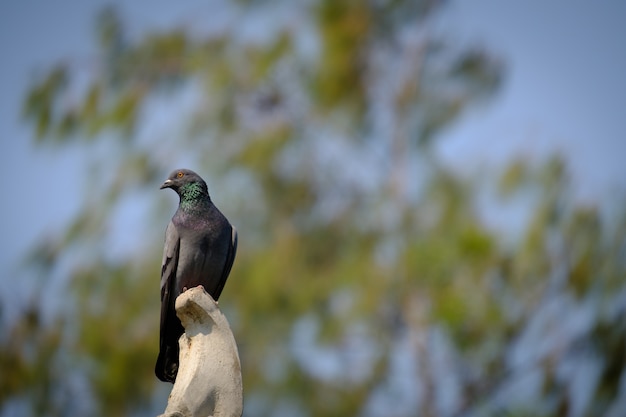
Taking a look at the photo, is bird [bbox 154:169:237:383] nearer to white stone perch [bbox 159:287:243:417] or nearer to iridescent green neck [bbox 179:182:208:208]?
iridescent green neck [bbox 179:182:208:208]

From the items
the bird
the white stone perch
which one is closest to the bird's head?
the bird

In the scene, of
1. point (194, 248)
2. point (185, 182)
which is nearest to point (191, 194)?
point (185, 182)

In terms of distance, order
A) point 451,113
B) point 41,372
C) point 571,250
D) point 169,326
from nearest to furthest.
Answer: point 169,326 < point 41,372 < point 571,250 < point 451,113

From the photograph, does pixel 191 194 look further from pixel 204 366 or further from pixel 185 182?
pixel 204 366

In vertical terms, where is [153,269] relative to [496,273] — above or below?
above

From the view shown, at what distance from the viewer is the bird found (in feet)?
15.5

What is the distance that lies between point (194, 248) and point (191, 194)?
12.4 inches

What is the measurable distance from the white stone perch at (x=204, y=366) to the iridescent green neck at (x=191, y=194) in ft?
3.19

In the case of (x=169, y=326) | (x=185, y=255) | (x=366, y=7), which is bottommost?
(x=169, y=326)

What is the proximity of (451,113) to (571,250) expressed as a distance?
2.55 m

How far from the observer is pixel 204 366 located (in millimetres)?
3793

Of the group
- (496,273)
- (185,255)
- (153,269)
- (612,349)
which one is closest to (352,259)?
(496,273)

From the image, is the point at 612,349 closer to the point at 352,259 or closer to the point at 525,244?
the point at 525,244

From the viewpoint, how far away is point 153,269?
10.6m
